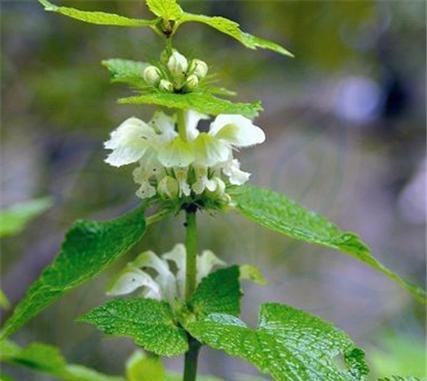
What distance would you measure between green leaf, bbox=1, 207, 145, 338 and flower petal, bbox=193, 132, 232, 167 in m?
0.06

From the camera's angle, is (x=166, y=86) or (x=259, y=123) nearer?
(x=166, y=86)

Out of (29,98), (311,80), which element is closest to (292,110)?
(311,80)

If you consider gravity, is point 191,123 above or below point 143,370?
above

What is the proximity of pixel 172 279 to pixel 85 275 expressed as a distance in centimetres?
13

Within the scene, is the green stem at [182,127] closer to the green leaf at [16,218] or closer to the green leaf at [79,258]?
the green leaf at [79,258]

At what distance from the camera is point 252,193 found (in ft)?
1.78

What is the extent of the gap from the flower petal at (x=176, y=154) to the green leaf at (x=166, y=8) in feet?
0.28

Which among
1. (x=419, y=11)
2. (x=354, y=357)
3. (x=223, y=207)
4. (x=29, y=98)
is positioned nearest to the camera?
(x=354, y=357)

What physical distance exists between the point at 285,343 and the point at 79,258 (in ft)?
0.60

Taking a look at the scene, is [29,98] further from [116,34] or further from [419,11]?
[419,11]

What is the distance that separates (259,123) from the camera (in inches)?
86.3

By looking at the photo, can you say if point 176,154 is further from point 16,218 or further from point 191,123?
point 16,218

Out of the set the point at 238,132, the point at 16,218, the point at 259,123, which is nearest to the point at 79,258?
the point at 238,132

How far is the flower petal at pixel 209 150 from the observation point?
467 millimetres
